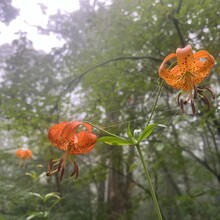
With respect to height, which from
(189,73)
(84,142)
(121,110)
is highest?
(121,110)

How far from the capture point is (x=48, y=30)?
5969mm

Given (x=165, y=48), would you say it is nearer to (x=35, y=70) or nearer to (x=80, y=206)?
(x=80, y=206)

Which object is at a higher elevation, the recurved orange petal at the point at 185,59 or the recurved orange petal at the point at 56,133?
the recurved orange petal at the point at 185,59

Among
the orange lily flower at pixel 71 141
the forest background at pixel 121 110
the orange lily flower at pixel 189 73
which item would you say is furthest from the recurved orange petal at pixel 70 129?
the orange lily flower at pixel 189 73

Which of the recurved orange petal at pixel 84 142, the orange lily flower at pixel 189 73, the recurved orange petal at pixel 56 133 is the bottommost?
the recurved orange petal at pixel 84 142

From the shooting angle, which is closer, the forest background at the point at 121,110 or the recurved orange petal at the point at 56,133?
the recurved orange petal at the point at 56,133

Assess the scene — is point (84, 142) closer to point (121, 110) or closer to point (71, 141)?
point (71, 141)

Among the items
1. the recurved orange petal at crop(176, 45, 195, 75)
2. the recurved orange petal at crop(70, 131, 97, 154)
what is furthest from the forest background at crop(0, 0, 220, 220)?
the recurved orange petal at crop(176, 45, 195, 75)

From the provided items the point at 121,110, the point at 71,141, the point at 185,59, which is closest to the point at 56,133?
the point at 71,141

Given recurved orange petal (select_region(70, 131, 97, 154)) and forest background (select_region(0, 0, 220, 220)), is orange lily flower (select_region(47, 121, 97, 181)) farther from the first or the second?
forest background (select_region(0, 0, 220, 220))

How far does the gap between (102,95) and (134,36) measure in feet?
2.27

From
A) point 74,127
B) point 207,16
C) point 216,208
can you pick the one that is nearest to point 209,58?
point 74,127

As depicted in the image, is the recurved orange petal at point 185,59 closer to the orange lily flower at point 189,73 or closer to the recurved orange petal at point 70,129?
the orange lily flower at point 189,73

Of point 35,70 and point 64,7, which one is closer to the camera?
point 64,7
